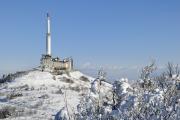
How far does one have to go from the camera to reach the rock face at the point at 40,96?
1291 inches

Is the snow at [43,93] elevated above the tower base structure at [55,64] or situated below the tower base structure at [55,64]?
below

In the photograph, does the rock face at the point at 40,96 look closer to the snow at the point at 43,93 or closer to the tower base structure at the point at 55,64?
the snow at the point at 43,93

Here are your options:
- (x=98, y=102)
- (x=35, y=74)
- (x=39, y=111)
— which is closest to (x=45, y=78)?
(x=35, y=74)

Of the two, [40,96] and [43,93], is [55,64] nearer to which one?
[43,93]

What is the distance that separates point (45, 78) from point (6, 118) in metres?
33.8

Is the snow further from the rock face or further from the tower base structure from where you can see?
the tower base structure

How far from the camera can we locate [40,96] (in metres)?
44.8

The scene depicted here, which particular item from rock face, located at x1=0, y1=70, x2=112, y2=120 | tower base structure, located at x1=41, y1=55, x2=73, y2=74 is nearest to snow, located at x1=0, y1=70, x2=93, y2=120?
rock face, located at x1=0, y1=70, x2=112, y2=120

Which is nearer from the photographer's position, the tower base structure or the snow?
the snow

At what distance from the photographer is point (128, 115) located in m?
11.0

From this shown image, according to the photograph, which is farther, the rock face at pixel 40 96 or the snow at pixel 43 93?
the snow at pixel 43 93

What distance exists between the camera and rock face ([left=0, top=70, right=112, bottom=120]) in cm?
3278

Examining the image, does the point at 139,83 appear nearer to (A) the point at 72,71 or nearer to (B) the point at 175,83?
(B) the point at 175,83

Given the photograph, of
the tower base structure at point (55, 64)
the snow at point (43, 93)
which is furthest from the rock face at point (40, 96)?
the tower base structure at point (55, 64)
